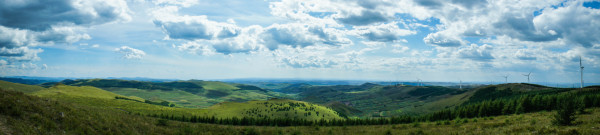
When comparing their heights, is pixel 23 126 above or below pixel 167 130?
above

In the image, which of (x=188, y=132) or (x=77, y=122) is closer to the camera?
(x=77, y=122)

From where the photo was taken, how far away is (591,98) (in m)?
66.8

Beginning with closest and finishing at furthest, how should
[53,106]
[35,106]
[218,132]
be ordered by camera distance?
[35,106] → [53,106] → [218,132]

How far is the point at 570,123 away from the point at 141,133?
53.0 meters

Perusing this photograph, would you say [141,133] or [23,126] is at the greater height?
[23,126]

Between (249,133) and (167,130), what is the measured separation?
12.7 meters

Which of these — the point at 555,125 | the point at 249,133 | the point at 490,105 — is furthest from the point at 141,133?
the point at 490,105

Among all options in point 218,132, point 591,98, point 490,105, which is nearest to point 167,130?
point 218,132

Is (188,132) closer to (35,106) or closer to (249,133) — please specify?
(249,133)

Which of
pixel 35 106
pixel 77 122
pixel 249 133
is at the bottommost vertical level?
pixel 249 133

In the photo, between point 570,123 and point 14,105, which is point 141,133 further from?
point 570,123

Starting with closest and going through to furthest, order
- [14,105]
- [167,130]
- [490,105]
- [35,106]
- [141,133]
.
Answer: [14,105] → [35,106] → [141,133] → [167,130] → [490,105]

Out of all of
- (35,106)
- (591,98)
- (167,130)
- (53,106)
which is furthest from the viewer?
(591,98)

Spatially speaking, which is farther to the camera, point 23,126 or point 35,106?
point 35,106
